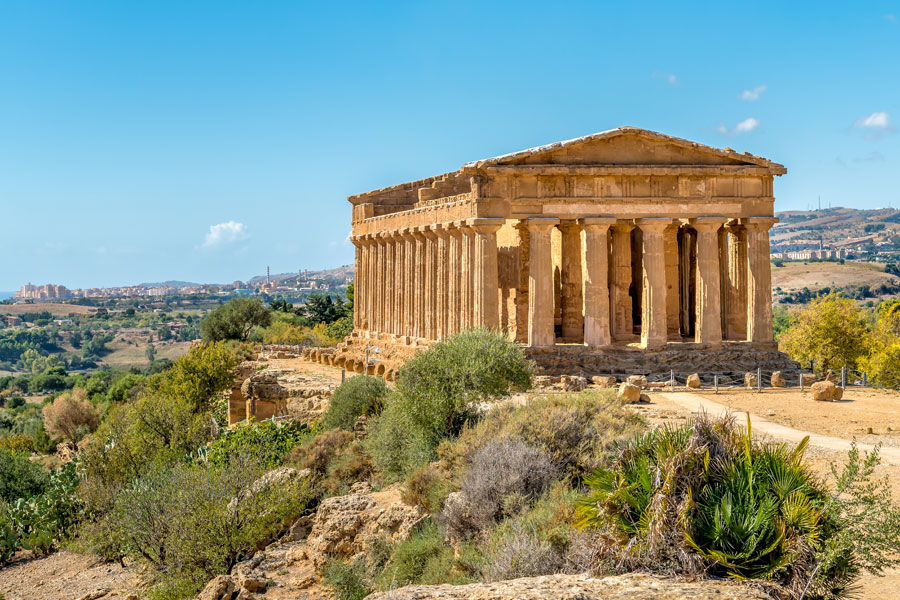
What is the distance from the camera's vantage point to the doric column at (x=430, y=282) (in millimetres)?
35156

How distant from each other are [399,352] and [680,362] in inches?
467

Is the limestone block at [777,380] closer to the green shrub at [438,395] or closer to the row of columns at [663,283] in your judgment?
the row of columns at [663,283]

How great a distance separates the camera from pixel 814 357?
4500 centimetres

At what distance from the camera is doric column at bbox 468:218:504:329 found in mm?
30656

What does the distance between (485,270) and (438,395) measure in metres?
10.9

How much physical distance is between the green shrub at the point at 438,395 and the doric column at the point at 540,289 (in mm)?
7934

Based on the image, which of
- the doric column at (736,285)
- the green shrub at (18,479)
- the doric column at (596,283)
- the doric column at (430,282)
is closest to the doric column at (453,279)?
the doric column at (430,282)

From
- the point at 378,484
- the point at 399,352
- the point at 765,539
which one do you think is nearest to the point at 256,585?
the point at 378,484

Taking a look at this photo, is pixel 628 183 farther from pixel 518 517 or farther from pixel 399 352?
pixel 518 517

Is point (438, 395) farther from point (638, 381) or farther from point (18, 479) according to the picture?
point (18, 479)

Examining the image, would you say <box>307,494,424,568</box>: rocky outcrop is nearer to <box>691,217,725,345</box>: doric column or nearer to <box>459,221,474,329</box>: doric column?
<box>459,221,474,329</box>: doric column

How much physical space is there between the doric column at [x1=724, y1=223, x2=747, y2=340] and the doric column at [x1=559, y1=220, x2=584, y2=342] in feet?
18.7

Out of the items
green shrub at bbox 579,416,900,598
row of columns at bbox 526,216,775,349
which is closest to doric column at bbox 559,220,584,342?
row of columns at bbox 526,216,775,349

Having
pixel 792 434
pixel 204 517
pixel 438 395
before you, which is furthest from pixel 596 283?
pixel 204 517
